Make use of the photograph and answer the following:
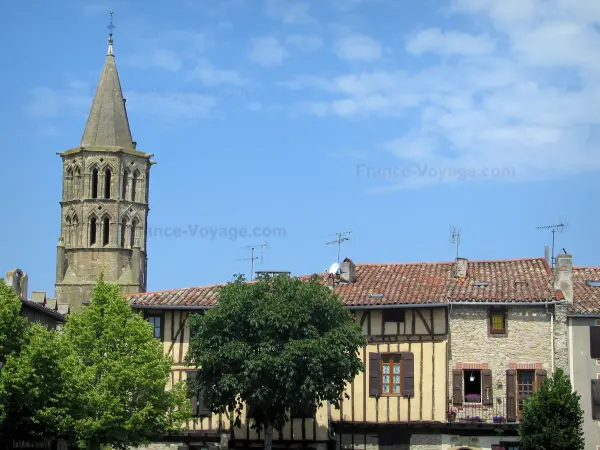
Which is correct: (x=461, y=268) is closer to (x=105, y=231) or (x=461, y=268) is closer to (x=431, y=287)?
(x=431, y=287)

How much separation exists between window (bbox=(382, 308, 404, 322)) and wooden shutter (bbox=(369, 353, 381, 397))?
149cm

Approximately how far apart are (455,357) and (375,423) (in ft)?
12.6

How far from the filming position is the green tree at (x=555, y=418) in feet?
138

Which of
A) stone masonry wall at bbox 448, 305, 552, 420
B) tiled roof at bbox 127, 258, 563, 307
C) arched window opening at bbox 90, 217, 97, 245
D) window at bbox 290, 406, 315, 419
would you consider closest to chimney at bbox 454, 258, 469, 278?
tiled roof at bbox 127, 258, 563, 307

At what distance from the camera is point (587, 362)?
46438 millimetres

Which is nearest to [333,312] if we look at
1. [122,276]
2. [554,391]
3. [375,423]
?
[375,423]

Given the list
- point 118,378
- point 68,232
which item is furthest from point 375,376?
point 68,232

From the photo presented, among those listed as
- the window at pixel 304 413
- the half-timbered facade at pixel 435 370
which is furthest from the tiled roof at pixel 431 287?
the window at pixel 304 413

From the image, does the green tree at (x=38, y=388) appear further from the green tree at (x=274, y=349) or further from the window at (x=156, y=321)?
the window at (x=156, y=321)

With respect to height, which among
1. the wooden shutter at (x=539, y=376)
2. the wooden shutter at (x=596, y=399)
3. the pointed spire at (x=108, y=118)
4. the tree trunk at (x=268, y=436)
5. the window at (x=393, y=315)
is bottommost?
the tree trunk at (x=268, y=436)

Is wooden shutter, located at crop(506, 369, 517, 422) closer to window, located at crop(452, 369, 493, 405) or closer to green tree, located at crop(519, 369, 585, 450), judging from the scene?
window, located at crop(452, 369, 493, 405)

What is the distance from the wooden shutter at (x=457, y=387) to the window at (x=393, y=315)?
9.50ft

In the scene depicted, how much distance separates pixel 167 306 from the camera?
49969mm

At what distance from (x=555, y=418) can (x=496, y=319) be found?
6.29m
